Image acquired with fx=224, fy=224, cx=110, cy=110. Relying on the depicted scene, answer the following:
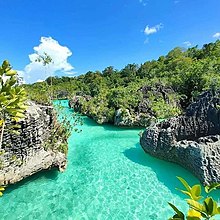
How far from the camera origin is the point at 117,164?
9688mm

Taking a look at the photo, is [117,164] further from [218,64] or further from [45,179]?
[218,64]

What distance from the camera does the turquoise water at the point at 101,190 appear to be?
20.8 feet

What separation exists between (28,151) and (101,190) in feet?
9.20

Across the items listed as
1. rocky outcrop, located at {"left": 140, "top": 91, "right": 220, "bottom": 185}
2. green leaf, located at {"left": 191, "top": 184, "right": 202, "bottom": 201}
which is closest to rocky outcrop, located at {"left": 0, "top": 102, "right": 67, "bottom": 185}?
rocky outcrop, located at {"left": 140, "top": 91, "right": 220, "bottom": 185}

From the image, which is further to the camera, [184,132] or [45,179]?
[184,132]

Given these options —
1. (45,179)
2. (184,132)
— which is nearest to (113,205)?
(45,179)

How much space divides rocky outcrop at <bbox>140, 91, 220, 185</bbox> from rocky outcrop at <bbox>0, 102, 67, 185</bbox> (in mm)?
4131

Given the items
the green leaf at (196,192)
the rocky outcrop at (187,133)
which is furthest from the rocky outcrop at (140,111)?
the green leaf at (196,192)

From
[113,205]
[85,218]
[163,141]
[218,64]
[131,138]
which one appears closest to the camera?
[85,218]

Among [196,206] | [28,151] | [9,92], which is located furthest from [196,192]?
[28,151]

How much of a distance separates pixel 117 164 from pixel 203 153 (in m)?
3.69

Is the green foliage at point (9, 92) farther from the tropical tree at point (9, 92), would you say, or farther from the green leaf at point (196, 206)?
the green leaf at point (196, 206)

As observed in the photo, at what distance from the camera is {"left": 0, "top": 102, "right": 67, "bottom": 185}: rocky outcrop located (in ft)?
22.9

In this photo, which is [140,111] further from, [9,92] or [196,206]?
[196,206]
